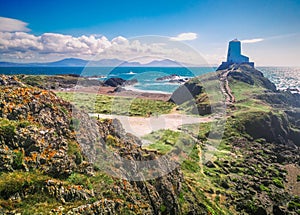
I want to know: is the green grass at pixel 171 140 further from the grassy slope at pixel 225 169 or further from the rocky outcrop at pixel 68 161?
the rocky outcrop at pixel 68 161

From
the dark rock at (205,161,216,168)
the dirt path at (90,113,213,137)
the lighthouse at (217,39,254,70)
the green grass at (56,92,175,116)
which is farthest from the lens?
the lighthouse at (217,39,254,70)

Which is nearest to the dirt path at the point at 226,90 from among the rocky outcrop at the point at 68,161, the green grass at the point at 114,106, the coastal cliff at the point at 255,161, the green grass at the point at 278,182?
the coastal cliff at the point at 255,161

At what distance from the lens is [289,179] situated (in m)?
32.0

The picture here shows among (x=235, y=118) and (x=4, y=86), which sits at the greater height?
(x=4, y=86)

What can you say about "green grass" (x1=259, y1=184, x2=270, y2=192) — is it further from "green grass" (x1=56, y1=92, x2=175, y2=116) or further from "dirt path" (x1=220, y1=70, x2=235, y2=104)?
"dirt path" (x1=220, y1=70, x2=235, y2=104)

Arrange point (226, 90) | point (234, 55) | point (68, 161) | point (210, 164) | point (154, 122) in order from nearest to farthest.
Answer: point (68, 161), point (210, 164), point (154, 122), point (226, 90), point (234, 55)

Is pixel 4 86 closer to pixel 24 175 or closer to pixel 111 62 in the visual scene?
pixel 24 175

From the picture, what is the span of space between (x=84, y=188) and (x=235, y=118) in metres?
48.3

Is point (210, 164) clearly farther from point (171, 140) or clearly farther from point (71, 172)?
point (71, 172)

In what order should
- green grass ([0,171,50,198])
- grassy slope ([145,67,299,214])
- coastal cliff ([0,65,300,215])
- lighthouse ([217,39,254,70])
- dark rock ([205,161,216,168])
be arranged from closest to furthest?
green grass ([0,171,50,198])
coastal cliff ([0,65,300,215])
grassy slope ([145,67,299,214])
dark rock ([205,161,216,168])
lighthouse ([217,39,254,70])

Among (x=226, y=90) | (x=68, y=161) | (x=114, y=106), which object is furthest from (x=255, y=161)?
(x=226, y=90)

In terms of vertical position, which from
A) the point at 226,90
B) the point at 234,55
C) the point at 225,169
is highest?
the point at 234,55

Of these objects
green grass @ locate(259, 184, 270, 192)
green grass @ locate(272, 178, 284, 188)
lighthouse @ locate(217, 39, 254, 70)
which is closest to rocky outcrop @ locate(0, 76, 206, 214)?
green grass @ locate(259, 184, 270, 192)

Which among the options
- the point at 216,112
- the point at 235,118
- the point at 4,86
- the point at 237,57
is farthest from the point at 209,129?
the point at 237,57
